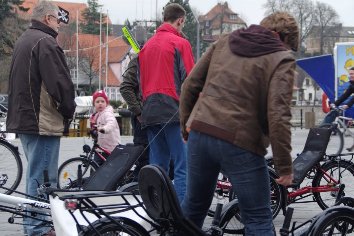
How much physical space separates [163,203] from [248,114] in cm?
81

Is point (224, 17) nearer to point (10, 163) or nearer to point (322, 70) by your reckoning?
Answer: point (322, 70)

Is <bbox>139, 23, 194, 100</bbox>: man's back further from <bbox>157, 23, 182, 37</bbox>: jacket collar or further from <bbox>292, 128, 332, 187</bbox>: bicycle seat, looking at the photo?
<bbox>292, 128, 332, 187</bbox>: bicycle seat

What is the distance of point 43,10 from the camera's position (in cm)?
660

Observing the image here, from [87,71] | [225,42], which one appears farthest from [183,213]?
[87,71]

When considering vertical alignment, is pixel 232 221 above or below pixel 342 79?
below

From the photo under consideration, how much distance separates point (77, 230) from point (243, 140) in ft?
3.94

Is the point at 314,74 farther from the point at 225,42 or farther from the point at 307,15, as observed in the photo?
the point at 307,15

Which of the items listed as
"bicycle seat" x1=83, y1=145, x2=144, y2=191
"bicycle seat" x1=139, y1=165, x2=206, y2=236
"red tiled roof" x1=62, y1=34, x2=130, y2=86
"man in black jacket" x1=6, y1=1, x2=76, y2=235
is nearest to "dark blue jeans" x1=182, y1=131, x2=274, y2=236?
"bicycle seat" x1=139, y1=165, x2=206, y2=236

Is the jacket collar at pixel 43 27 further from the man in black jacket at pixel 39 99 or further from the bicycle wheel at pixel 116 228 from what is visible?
the bicycle wheel at pixel 116 228

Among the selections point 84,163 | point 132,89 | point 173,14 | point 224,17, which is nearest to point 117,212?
point 173,14

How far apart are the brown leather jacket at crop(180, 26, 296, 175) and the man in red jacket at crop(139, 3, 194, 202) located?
2289 mm

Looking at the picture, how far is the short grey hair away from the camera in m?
6.60

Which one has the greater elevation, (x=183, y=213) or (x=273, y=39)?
(x=273, y=39)

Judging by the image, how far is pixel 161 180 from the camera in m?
4.68
